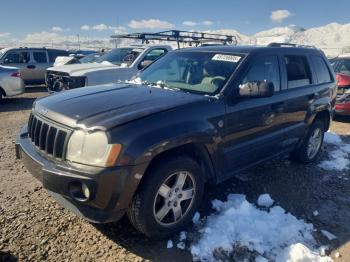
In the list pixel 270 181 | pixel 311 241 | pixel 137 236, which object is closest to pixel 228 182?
pixel 270 181

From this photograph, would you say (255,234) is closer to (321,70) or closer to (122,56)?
(321,70)

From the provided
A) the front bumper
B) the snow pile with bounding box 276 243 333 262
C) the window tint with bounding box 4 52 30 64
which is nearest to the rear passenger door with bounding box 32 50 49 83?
the window tint with bounding box 4 52 30 64

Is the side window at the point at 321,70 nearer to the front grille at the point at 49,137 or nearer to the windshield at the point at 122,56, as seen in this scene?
the front grille at the point at 49,137

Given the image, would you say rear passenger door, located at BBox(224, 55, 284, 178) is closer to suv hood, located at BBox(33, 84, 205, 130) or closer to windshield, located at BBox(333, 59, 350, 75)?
suv hood, located at BBox(33, 84, 205, 130)

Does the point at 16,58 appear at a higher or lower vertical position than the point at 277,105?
higher

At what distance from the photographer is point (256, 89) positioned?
3434 millimetres

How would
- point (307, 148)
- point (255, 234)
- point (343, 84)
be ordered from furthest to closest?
1. point (343, 84)
2. point (307, 148)
3. point (255, 234)

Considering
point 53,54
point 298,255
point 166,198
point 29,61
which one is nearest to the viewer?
point 298,255

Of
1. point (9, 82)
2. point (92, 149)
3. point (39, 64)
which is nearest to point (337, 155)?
point (92, 149)

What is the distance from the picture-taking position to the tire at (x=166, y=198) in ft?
9.28

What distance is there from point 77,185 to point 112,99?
97cm

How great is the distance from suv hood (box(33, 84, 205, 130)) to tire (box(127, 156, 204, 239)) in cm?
52

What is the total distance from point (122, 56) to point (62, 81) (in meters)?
2.26

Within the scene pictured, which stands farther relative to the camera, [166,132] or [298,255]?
[298,255]
